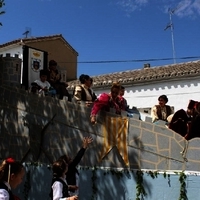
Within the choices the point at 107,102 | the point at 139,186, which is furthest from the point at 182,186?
the point at 107,102

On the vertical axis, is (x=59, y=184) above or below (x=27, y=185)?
above

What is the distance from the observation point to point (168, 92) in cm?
1733

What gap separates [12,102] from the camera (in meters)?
9.44

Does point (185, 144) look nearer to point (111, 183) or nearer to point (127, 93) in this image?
point (111, 183)

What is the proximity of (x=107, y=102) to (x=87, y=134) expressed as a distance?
789 mm

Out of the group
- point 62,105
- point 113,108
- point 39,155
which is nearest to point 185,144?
point 113,108

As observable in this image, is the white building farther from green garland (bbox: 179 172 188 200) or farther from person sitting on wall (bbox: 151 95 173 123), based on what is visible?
green garland (bbox: 179 172 188 200)

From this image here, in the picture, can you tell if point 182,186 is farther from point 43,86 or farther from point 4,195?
point 43,86

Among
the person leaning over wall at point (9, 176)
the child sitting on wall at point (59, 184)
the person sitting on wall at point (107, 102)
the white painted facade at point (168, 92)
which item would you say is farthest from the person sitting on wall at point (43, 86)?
the white painted facade at point (168, 92)

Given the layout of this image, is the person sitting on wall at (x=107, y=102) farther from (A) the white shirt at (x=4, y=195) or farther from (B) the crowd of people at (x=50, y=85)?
(A) the white shirt at (x=4, y=195)

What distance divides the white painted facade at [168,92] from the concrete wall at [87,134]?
29.2 ft

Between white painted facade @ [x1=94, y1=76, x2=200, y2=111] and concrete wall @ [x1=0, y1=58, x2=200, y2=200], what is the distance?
29.2 feet

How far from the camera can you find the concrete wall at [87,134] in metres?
6.75

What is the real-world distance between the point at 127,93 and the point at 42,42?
Answer: 845 centimetres
